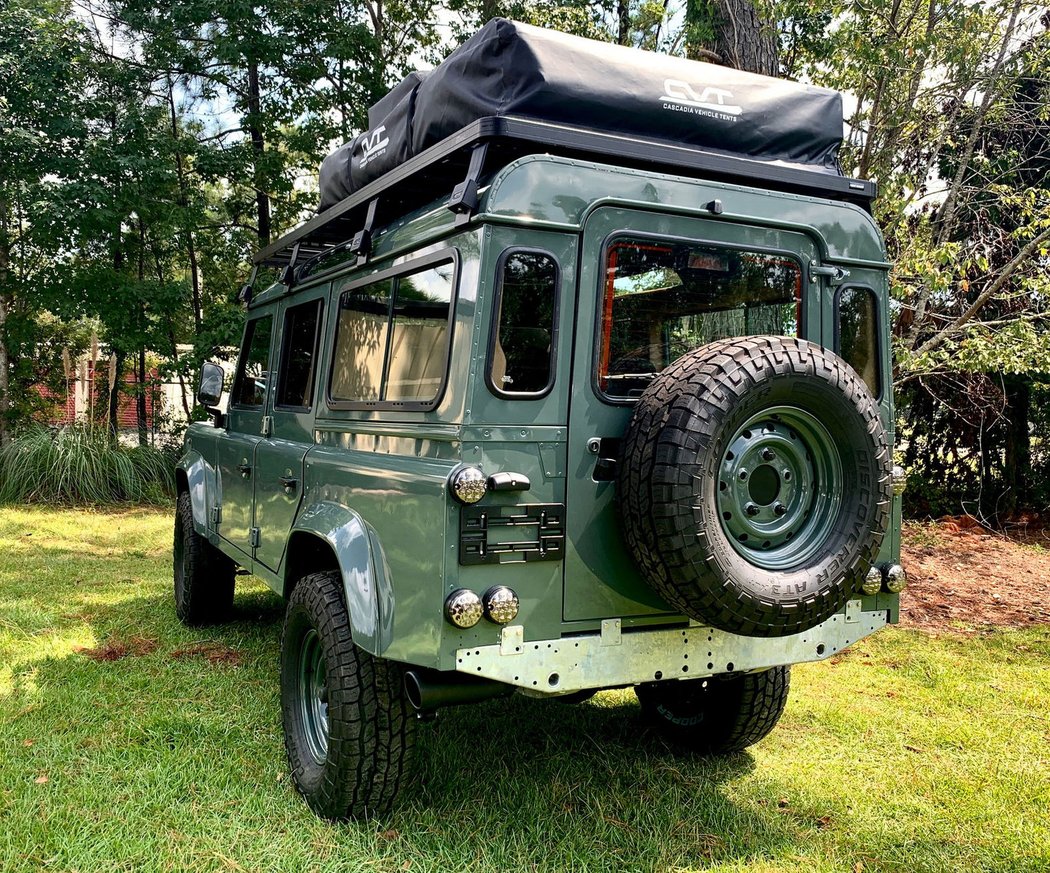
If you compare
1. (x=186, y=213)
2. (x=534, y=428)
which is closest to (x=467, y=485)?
(x=534, y=428)

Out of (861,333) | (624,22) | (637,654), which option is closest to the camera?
(637,654)

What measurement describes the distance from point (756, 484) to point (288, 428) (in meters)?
2.42

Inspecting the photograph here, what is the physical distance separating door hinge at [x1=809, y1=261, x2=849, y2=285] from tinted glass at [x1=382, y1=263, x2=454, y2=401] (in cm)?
140

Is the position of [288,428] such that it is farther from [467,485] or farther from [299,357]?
[467,485]

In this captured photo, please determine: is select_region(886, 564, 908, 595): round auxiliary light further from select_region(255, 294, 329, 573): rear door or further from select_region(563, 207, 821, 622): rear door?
select_region(255, 294, 329, 573): rear door

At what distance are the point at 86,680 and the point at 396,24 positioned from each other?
11657mm

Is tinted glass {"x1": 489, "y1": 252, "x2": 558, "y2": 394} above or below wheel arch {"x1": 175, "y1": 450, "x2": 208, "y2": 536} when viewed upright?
above

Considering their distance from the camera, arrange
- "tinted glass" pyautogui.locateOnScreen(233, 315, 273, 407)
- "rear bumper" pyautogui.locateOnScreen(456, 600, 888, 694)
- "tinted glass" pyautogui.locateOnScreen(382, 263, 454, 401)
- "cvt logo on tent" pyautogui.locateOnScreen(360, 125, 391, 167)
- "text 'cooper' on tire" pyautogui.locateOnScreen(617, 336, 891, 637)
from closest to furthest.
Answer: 1. "text 'cooper' on tire" pyautogui.locateOnScreen(617, 336, 891, 637)
2. "rear bumper" pyautogui.locateOnScreen(456, 600, 888, 694)
3. "tinted glass" pyautogui.locateOnScreen(382, 263, 454, 401)
4. "cvt logo on tent" pyautogui.locateOnScreen(360, 125, 391, 167)
5. "tinted glass" pyautogui.locateOnScreen(233, 315, 273, 407)

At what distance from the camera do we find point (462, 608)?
2.61 meters

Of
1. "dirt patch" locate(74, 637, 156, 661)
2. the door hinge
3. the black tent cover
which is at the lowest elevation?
"dirt patch" locate(74, 637, 156, 661)

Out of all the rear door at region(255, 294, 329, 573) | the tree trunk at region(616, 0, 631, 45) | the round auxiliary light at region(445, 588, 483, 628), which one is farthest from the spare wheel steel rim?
the tree trunk at region(616, 0, 631, 45)

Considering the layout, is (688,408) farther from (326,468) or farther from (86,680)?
(86,680)

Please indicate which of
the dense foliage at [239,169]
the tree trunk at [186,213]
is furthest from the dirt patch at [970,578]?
the tree trunk at [186,213]

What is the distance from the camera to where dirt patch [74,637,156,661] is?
16.6 ft
